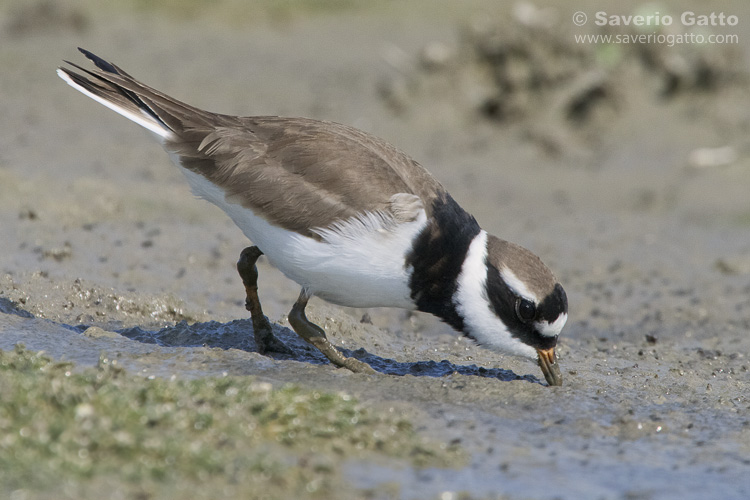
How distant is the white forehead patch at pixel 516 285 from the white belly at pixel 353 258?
57 cm

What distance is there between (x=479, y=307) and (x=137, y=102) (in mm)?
2535

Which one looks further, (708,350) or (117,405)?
(708,350)

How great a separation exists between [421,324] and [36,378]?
383 cm

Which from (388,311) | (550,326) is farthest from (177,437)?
(388,311)

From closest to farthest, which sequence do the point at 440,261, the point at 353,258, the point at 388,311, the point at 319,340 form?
the point at 353,258 < the point at 440,261 < the point at 319,340 < the point at 388,311

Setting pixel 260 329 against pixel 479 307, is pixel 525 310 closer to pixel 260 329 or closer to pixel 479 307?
pixel 479 307

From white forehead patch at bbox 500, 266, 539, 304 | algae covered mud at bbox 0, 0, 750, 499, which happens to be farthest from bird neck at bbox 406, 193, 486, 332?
algae covered mud at bbox 0, 0, 750, 499

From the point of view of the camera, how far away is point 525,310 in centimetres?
546

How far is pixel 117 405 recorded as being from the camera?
4.12m

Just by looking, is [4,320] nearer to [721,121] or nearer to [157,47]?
[721,121]

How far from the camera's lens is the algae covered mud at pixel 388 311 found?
4.08 m

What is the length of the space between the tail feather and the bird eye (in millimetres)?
2311

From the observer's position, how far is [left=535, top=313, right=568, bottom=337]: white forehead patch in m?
5.47

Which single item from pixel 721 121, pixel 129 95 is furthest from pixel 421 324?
pixel 721 121
